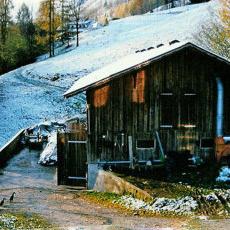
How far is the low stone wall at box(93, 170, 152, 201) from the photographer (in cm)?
1998

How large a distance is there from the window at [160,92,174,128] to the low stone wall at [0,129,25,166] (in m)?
11.2

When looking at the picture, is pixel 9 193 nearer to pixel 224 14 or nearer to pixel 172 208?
pixel 172 208

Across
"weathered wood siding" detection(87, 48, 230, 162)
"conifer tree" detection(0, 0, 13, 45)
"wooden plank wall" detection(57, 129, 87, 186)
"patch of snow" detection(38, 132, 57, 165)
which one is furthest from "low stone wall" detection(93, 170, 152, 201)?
"conifer tree" detection(0, 0, 13, 45)

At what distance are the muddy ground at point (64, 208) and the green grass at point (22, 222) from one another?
383 millimetres

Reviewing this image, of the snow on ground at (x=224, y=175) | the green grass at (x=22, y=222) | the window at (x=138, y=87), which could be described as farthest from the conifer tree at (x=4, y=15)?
the green grass at (x=22, y=222)

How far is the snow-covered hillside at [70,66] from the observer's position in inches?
1816

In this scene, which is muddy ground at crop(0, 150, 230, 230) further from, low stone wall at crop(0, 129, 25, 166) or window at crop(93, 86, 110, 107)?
Result: window at crop(93, 86, 110, 107)

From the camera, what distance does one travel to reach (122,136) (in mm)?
24172

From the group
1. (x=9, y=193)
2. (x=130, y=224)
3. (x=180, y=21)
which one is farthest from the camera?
(x=180, y=21)

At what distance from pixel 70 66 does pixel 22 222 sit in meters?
45.0

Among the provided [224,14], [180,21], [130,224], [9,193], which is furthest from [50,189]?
[180,21]

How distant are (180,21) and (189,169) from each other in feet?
171

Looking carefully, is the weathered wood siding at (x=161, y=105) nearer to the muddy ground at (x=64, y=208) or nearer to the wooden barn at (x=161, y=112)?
the wooden barn at (x=161, y=112)

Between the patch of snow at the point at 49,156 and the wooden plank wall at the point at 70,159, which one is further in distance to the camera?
the patch of snow at the point at 49,156
